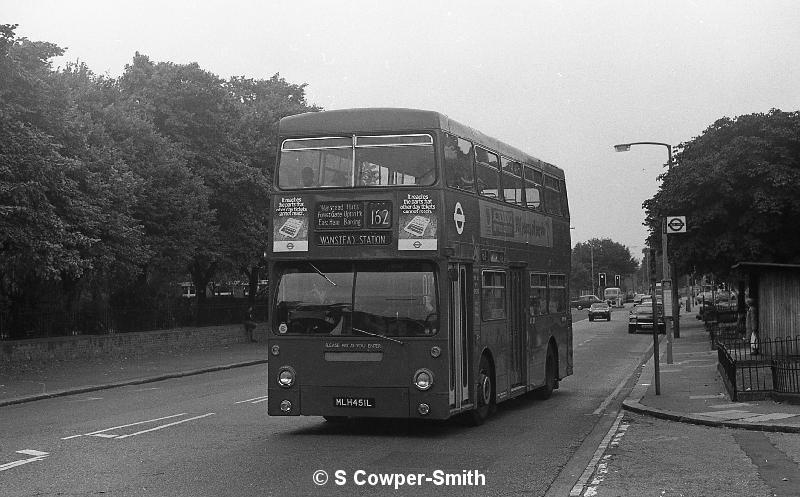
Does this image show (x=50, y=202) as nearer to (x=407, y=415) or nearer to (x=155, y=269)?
(x=155, y=269)

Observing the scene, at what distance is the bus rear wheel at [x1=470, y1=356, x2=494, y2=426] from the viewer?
15.1 meters

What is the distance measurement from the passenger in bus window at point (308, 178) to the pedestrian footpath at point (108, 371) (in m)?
10.6

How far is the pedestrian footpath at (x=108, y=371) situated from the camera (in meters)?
24.0

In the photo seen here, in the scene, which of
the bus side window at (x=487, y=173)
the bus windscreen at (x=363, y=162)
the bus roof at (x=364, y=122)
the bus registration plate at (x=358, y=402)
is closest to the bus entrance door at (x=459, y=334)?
the bus registration plate at (x=358, y=402)

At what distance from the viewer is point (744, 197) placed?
44.2 m

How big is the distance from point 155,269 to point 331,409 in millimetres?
28528

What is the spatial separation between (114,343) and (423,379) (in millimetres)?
23455

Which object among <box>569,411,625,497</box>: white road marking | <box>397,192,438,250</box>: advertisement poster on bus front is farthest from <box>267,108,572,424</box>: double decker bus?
<box>569,411,625,497</box>: white road marking

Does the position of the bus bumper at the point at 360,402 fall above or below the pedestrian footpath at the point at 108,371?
above

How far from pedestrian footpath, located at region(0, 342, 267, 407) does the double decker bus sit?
10062 mm

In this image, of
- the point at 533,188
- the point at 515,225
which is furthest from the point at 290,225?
the point at 533,188

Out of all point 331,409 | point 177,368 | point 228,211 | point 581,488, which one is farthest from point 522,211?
point 228,211

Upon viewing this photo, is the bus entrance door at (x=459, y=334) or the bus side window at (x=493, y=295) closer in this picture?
the bus entrance door at (x=459, y=334)

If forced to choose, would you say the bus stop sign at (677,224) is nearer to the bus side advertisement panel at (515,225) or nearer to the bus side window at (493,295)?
the bus side advertisement panel at (515,225)
